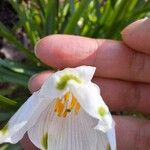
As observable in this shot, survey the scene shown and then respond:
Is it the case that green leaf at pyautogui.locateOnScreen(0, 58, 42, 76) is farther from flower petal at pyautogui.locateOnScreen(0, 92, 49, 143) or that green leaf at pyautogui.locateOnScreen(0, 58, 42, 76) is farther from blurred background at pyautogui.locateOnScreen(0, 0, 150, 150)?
flower petal at pyautogui.locateOnScreen(0, 92, 49, 143)

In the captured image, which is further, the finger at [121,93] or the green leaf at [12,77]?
the green leaf at [12,77]

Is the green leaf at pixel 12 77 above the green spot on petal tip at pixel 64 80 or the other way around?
the other way around

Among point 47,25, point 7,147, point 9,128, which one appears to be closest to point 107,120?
point 9,128

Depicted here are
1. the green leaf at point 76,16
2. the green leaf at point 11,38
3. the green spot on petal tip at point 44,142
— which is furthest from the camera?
the green leaf at point 11,38

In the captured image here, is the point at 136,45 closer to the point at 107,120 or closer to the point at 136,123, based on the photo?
the point at 136,123

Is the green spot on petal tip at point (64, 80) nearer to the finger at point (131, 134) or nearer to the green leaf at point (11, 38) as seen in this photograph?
the finger at point (131, 134)

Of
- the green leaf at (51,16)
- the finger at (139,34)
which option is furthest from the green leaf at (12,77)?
the finger at (139,34)

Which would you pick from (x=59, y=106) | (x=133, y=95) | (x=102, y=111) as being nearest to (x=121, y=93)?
(x=133, y=95)

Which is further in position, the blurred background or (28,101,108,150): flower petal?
the blurred background

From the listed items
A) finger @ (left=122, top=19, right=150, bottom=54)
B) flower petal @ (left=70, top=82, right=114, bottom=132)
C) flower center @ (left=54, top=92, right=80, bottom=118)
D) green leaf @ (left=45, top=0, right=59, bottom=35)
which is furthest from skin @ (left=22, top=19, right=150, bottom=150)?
green leaf @ (left=45, top=0, right=59, bottom=35)
